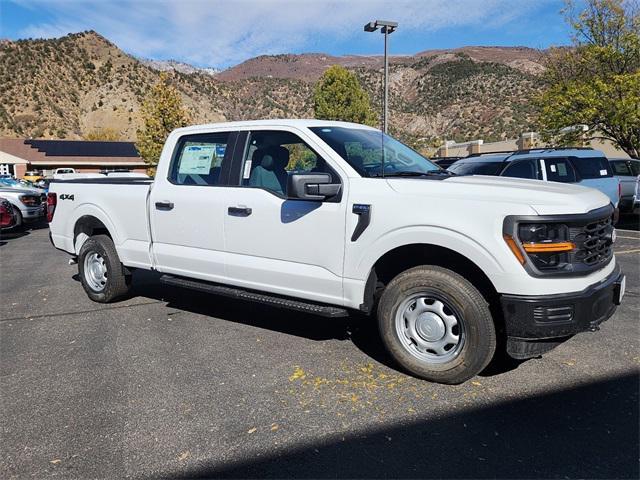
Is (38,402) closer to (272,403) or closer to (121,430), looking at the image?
(121,430)

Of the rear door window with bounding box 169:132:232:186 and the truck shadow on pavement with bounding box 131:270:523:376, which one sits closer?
the truck shadow on pavement with bounding box 131:270:523:376

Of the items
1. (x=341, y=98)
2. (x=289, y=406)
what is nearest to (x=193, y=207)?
(x=289, y=406)

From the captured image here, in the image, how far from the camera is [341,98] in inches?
1323

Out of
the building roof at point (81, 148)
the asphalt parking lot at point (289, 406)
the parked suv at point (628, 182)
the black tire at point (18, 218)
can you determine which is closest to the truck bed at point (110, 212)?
the asphalt parking lot at point (289, 406)

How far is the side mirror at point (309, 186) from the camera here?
12.5ft

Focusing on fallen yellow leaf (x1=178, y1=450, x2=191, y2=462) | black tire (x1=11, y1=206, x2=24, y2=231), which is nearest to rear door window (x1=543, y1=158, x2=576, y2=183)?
fallen yellow leaf (x1=178, y1=450, x2=191, y2=462)

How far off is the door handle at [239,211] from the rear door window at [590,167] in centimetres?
859

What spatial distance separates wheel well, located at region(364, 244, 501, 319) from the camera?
146 inches

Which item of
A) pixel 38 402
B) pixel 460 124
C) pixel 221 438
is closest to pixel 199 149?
pixel 38 402

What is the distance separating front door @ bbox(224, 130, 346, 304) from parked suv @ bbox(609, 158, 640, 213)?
10276 mm

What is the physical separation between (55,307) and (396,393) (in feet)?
14.8

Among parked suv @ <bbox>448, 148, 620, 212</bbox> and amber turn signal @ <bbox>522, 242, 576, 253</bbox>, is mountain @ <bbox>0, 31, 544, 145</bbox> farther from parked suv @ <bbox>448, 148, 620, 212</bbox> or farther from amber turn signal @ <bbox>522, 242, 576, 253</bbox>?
amber turn signal @ <bbox>522, 242, 576, 253</bbox>

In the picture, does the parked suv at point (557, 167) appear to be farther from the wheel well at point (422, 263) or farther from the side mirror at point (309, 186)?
the side mirror at point (309, 186)

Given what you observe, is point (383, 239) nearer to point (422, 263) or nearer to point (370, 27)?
point (422, 263)
